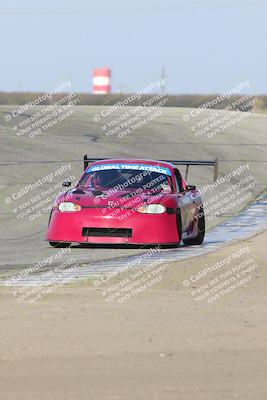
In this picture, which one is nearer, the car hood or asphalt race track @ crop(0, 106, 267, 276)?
the car hood

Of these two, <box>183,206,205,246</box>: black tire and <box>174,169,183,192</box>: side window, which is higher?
<box>174,169,183,192</box>: side window

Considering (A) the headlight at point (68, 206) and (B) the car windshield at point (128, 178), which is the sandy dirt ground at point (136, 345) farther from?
(B) the car windshield at point (128, 178)

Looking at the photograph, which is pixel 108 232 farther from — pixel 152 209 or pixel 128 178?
pixel 128 178

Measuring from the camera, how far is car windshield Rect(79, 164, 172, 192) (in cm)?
1700

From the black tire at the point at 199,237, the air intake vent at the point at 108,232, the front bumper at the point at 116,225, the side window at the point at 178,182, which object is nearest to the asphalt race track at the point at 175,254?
the black tire at the point at 199,237

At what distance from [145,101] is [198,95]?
9.66 metres

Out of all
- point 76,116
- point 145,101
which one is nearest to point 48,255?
point 76,116

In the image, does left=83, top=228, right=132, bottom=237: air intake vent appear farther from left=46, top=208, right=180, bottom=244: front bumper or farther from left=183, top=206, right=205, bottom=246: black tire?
left=183, top=206, right=205, bottom=246: black tire

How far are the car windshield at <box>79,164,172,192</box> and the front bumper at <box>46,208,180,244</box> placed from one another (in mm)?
942

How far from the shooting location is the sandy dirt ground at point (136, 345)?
7.35 metres

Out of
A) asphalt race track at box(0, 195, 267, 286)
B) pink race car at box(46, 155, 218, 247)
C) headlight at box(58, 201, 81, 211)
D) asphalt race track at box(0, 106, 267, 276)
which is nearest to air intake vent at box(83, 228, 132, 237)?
pink race car at box(46, 155, 218, 247)

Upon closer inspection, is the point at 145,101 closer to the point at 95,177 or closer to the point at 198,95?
the point at 198,95

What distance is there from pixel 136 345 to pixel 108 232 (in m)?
7.22

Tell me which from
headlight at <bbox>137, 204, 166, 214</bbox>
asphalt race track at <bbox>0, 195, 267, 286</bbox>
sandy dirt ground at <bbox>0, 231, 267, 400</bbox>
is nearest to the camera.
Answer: sandy dirt ground at <bbox>0, 231, 267, 400</bbox>
